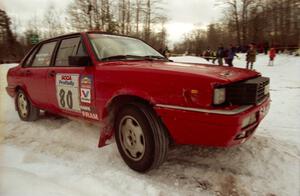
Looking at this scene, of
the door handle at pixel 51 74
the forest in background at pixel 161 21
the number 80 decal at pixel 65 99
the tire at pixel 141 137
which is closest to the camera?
the tire at pixel 141 137

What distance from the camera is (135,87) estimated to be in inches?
103

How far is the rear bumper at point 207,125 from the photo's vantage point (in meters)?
2.18

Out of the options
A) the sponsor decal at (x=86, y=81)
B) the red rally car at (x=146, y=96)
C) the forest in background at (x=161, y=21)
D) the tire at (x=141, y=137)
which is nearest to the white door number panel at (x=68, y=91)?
the red rally car at (x=146, y=96)

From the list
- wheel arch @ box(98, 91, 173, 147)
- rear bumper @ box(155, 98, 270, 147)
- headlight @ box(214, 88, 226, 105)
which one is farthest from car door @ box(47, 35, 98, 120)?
headlight @ box(214, 88, 226, 105)

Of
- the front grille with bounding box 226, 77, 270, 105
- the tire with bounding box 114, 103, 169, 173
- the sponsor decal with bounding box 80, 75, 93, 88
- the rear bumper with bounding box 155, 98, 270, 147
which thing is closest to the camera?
the rear bumper with bounding box 155, 98, 270, 147

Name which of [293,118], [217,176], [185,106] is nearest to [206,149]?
[217,176]

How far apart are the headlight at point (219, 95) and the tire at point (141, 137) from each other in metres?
0.63

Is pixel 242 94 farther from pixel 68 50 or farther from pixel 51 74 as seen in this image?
pixel 51 74

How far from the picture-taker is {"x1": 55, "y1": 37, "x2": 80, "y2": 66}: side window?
12.0 ft

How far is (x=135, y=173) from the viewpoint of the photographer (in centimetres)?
275

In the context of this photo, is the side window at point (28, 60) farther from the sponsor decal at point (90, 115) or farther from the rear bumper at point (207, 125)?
the rear bumper at point (207, 125)

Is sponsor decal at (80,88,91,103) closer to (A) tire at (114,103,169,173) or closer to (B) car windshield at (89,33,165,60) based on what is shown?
(B) car windshield at (89,33,165,60)

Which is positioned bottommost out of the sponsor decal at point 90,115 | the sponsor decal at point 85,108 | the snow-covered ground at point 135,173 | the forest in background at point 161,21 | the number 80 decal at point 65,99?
the snow-covered ground at point 135,173

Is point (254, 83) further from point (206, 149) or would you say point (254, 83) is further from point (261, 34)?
point (261, 34)
